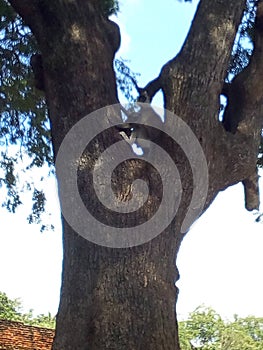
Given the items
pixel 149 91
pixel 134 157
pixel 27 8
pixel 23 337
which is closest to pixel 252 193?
pixel 149 91

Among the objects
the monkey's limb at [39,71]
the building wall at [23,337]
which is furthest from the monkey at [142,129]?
the building wall at [23,337]

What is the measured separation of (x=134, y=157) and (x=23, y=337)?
27.6 feet

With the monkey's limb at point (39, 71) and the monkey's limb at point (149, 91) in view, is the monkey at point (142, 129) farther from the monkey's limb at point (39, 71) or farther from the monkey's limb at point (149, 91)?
the monkey's limb at point (39, 71)

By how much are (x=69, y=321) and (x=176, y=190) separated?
1.16 metres

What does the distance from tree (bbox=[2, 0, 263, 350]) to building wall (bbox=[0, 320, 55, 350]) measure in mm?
7358

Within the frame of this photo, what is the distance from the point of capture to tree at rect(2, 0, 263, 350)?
4.22 meters

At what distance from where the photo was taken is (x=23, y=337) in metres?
→ 12.3

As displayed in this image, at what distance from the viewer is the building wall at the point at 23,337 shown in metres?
11.9

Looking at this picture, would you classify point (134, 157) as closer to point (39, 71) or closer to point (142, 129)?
point (142, 129)

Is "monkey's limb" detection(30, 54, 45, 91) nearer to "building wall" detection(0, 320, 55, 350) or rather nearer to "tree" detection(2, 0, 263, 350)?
"tree" detection(2, 0, 263, 350)

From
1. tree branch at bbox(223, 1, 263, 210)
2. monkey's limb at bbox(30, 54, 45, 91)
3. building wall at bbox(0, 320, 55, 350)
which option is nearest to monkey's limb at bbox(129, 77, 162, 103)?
tree branch at bbox(223, 1, 263, 210)

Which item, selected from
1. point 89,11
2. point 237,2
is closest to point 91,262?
point 89,11

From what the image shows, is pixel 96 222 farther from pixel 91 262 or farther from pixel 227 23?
pixel 227 23

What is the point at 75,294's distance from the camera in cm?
431
